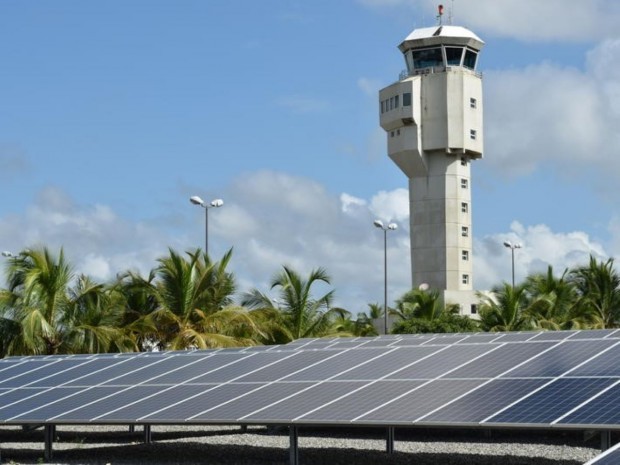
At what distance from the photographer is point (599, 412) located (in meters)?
17.0

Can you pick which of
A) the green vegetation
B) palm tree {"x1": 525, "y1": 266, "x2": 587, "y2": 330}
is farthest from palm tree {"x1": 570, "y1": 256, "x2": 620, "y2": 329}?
the green vegetation

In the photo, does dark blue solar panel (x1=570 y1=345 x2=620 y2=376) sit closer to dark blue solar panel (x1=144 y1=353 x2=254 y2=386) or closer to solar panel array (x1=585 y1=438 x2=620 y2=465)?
solar panel array (x1=585 y1=438 x2=620 y2=465)

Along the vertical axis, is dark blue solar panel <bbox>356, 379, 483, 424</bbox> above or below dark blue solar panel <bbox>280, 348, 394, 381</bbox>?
below

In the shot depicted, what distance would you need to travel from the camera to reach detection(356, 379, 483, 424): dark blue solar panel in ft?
60.1

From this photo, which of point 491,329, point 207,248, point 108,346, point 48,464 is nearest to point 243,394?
point 48,464

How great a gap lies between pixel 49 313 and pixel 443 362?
67.6ft

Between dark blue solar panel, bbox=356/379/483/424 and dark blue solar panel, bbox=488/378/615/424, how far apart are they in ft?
4.42

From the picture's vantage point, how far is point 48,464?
2228 centimetres

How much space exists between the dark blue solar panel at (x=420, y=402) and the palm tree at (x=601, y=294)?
35835 millimetres

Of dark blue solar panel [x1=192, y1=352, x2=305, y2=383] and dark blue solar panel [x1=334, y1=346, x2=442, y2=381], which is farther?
dark blue solar panel [x1=192, y1=352, x2=305, y2=383]

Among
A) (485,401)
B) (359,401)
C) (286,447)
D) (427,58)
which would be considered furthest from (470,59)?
(485,401)

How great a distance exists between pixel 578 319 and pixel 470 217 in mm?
36790

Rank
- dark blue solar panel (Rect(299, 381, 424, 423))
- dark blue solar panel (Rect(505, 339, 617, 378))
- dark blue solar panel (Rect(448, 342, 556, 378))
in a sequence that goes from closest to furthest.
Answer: dark blue solar panel (Rect(299, 381, 424, 423)), dark blue solar panel (Rect(505, 339, 617, 378)), dark blue solar panel (Rect(448, 342, 556, 378))

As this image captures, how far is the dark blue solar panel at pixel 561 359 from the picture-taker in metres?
19.8
